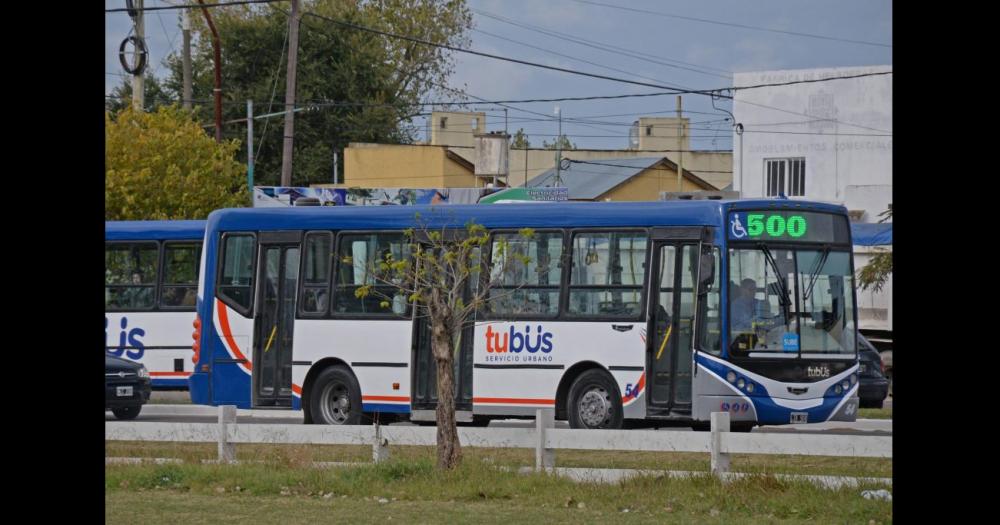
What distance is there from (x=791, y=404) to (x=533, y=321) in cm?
357

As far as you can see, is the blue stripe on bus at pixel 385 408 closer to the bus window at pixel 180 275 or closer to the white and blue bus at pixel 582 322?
the white and blue bus at pixel 582 322

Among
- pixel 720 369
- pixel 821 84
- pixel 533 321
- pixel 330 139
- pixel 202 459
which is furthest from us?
pixel 330 139

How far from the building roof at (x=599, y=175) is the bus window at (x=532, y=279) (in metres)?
45.8

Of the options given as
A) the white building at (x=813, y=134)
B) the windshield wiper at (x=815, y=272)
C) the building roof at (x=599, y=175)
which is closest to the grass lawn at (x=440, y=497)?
the windshield wiper at (x=815, y=272)

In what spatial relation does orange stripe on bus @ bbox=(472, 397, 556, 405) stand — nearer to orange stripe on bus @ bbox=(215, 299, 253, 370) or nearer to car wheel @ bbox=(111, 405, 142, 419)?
orange stripe on bus @ bbox=(215, 299, 253, 370)

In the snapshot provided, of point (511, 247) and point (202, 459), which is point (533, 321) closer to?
point (511, 247)

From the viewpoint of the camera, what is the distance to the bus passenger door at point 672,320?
1872cm

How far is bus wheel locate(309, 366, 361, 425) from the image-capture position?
21.0 m

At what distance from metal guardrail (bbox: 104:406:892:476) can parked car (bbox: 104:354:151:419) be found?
5.84 meters
